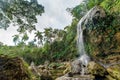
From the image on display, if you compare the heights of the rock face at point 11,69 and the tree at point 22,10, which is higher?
the tree at point 22,10

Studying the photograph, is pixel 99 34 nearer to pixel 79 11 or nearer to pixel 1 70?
pixel 79 11

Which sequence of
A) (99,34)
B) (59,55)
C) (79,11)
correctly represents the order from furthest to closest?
(79,11) → (59,55) → (99,34)

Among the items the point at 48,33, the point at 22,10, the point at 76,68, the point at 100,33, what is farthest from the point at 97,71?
the point at 48,33

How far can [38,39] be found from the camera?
5112 cm

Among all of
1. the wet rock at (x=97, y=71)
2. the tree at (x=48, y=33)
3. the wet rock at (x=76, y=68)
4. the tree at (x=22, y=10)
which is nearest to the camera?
the tree at (x=22, y=10)

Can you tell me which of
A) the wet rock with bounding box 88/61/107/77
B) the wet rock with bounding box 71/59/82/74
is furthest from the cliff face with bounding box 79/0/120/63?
the wet rock with bounding box 88/61/107/77

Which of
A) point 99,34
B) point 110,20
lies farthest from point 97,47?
point 110,20

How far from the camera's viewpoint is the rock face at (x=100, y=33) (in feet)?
72.8

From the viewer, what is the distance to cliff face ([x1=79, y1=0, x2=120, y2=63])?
22188 mm

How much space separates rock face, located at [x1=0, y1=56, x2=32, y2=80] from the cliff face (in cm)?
1888

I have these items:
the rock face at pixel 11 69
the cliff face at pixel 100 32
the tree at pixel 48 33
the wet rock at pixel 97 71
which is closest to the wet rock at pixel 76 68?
the wet rock at pixel 97 71

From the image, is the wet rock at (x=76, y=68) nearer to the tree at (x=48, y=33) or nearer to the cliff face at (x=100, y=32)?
the cliff face at (x=100, y=32)

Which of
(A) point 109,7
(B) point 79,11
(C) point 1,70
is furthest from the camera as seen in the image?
(B) point 79,11

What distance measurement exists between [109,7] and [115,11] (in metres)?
2.85
